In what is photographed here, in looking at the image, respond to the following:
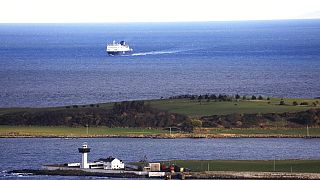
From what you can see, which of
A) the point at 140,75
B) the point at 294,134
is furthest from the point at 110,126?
the point at 140,75

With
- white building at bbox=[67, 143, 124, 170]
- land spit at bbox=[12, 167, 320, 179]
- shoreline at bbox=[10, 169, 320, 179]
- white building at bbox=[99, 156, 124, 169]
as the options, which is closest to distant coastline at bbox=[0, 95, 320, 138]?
white building at bbox=[67, 143, 124, 170]

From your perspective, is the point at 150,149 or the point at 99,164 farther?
the point at 150,149

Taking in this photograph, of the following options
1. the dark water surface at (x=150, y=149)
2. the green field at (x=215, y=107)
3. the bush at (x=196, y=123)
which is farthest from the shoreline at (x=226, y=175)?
the green field at (x=215, y=107)

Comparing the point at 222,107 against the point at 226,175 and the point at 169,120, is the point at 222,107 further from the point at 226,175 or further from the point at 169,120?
the point at 226,175

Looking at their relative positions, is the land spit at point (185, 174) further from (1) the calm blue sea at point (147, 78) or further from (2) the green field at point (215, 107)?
(1) the calm blue sea at point (147, 78)

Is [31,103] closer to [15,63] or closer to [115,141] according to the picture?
[115,141]

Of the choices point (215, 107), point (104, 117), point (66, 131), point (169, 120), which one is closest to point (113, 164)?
point (66, 131)

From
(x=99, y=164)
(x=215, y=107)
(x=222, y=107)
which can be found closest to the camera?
(x=99, y=164)
